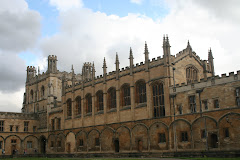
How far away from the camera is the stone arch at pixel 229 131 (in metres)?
32.6

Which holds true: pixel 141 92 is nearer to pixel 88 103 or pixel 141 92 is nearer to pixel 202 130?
pixel 202 130

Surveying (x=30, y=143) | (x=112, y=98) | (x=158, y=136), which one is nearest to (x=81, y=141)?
(x=112, y=98)

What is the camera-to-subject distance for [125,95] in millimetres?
47188

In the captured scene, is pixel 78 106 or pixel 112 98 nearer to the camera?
pixel 112 98

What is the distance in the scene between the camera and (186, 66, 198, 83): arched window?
144 feet

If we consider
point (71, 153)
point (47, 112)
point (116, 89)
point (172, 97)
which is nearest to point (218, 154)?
point (172, 97)

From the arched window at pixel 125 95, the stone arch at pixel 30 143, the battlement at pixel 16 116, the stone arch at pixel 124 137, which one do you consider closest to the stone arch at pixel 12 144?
the stone arch at pixel 30 143

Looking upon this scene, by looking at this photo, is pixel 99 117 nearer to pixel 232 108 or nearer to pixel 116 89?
pixel 116 89

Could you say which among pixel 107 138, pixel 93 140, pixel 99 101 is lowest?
pixel 93 140

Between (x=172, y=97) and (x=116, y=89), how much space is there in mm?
11433

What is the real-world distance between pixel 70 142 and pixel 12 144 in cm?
1321

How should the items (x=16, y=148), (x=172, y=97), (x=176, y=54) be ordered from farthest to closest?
(x=16, y=148) → (x=176, y=54) → (x=172, y=97)

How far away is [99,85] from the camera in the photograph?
5259 centimetres

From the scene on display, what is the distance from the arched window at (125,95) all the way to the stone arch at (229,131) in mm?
16183
